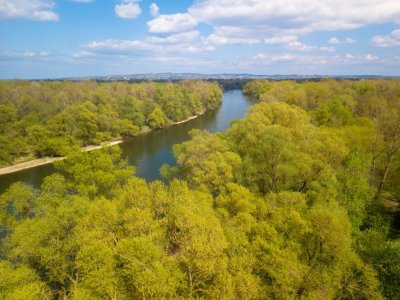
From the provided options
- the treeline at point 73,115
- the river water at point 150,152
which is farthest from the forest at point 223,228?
the treeline at point 73,115

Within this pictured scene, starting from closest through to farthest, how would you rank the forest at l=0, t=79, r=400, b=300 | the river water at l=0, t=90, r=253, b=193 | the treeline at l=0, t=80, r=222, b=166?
1. the forest at l=0, t=79, r=400, b=300
2. the river water at l=0, t=90, r=253, b=193
3. the treeline at l=0, t=80, r=222, b=166

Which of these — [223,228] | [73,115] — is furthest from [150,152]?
[223,228]

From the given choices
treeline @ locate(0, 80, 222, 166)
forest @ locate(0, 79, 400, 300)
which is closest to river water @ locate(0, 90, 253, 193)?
treeline @ locate(0, 80, 222, 166)

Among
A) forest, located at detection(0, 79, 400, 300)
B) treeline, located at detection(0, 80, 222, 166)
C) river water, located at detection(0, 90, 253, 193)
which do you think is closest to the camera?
forest, located at detection(0, 79, 400, 300)

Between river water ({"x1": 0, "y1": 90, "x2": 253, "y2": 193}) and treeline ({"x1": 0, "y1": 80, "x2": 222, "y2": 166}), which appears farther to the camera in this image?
treeline ({"x1": 0, "y1": 80, "x2": 222, "y2": 166})

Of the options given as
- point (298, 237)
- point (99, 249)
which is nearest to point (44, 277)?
point (99, 249)

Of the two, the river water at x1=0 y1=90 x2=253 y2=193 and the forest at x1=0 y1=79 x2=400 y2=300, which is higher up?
the forest at x1=0 y1=79 x2=400 y2=300

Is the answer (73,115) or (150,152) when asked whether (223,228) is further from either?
(73,115)

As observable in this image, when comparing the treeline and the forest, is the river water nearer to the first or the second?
the treeline
